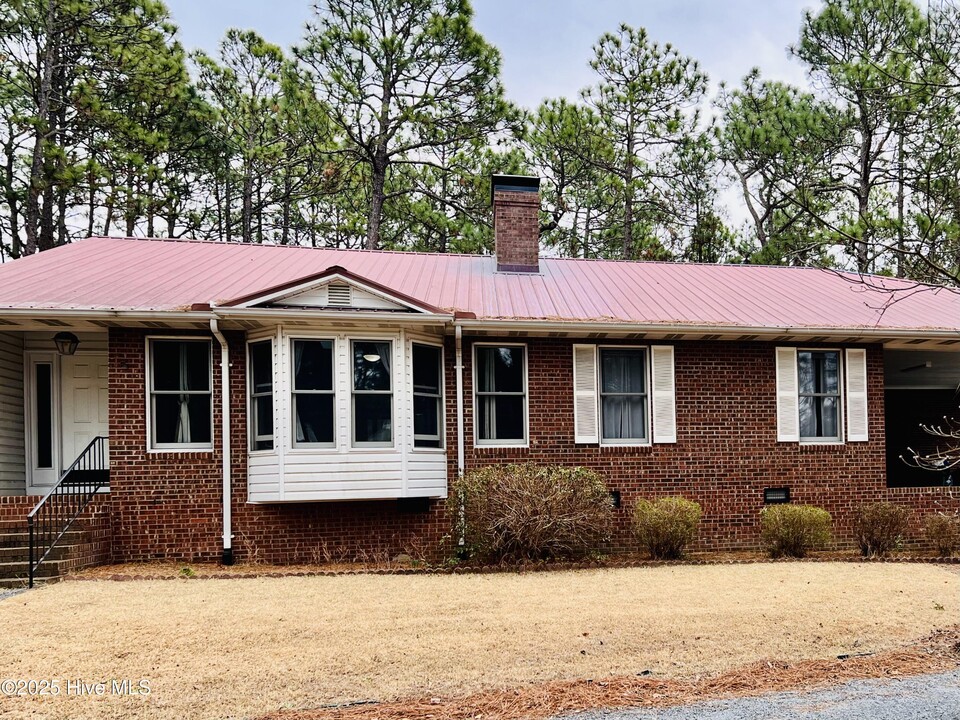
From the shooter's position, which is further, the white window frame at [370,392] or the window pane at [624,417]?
the window pane at [624,417]

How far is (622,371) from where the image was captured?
1254 cm

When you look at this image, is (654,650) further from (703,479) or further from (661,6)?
(661,6)

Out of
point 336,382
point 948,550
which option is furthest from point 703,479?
point 336,382

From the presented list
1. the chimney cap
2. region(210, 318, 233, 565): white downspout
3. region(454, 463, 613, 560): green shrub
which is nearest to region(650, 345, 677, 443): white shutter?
region(454, 463, 613, 560): green shrub

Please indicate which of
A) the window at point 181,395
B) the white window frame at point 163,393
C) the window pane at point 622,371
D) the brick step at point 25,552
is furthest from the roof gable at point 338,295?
the brick step at point 25,552

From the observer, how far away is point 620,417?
1245 centimetres

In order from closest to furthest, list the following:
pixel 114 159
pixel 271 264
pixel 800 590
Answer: pixel 800 590
pixel 271 264
pixel 114 159

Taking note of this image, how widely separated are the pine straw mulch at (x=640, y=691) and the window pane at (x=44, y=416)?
845 cm

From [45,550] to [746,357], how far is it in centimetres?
967

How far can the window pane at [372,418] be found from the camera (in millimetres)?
10977

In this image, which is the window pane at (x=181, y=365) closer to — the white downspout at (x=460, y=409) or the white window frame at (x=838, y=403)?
the white downspout at (x=460, y=409)

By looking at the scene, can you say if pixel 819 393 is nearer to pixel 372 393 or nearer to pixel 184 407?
pixel 372 393

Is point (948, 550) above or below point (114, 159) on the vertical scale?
below

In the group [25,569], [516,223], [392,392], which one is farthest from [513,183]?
[25,569]
